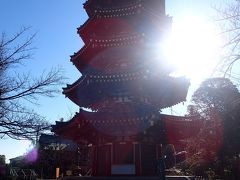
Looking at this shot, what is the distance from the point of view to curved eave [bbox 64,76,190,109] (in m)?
16.2

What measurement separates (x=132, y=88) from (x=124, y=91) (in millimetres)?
437

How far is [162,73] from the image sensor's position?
17109 mm

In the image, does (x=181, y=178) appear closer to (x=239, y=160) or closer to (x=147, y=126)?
(x=147, y=126)

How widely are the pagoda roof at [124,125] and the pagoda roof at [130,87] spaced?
151 centimetres

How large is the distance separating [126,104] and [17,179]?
15915 mm

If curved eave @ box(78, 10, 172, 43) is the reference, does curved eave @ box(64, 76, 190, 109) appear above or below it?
below

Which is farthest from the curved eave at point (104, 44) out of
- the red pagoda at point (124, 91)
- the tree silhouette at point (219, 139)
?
the tree silhouette at point (219, 139)

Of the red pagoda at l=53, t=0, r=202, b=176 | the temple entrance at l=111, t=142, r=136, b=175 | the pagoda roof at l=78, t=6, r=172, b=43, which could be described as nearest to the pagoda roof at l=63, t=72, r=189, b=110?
the red pagoda at l=53, t=0, r=202, b=176

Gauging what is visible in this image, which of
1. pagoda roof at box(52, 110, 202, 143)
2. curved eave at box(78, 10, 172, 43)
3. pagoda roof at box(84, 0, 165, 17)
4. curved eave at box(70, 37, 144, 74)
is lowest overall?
pagoda roof at box(52, 110, 202, 143)

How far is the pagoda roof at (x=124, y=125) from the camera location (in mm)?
14977

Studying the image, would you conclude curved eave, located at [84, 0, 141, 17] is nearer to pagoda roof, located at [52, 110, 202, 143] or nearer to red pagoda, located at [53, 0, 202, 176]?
red pagoda, located at [53, 0, 202, 176]

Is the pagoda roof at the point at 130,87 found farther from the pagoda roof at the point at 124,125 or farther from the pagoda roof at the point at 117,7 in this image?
the pagoda roof at the point at 117,7

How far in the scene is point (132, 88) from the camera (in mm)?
16547

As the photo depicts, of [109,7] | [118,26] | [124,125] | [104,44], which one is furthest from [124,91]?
[109,7]
